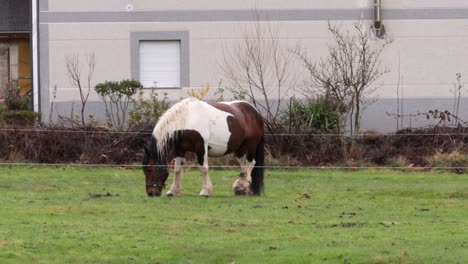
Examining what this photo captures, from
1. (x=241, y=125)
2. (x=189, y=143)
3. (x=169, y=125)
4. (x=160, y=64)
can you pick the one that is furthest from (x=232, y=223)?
(x=160, y=64)

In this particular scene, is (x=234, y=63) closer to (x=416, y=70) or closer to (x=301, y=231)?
(x=416, y=70)

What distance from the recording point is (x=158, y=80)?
111 feet

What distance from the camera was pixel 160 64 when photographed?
33.9 meters

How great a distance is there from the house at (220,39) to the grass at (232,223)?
31.9ft

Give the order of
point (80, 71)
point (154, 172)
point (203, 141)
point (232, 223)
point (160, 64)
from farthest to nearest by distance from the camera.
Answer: point (160, 64), point (80, 71), point (203, 141), point (154, 172), point (232, 223)

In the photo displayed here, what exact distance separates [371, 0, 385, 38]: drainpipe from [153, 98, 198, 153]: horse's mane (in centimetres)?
1500

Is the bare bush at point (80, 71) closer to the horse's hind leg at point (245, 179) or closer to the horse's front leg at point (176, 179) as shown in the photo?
the horse's hind leg at point (245, 179)

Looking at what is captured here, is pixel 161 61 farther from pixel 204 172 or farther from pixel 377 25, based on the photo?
pixel 204 172

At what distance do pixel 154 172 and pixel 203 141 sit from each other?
1.03 metres

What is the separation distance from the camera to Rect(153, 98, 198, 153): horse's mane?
19.5 m

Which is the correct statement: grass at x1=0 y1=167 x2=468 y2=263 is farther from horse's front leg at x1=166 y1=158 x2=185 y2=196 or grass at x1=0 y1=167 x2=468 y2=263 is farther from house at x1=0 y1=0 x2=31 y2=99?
house at x1=0 y1=0 x2=31 y2=99

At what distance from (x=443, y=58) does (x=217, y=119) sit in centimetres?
1533

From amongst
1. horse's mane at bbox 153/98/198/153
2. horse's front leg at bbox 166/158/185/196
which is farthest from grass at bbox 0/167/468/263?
horse's mane at bbox 153/98/198/153

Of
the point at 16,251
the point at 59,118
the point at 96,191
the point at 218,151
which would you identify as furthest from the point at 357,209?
the point at 59,118
